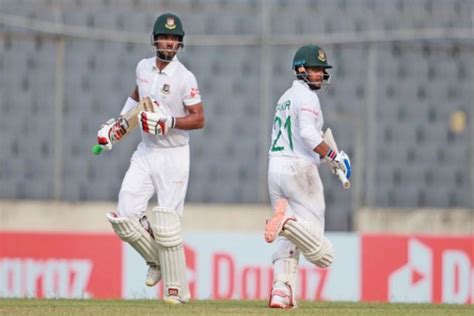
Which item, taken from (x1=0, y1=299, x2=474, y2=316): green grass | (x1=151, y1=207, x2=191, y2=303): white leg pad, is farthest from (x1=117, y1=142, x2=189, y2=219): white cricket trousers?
(x1=0, y1=299, x2=474, y2=316): green grass

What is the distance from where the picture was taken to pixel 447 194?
15188 millimetres

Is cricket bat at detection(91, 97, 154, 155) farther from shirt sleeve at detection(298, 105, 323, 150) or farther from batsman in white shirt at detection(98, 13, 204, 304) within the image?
shirt sleeve at detection(298, 105, 323, 150)

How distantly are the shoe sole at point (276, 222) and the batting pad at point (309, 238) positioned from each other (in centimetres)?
6

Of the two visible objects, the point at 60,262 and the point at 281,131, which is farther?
the point at 60,262

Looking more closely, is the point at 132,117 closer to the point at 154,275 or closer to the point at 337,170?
the point at 154,275

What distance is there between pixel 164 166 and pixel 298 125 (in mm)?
956

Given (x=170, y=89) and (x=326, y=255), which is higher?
(x=170, y=89)

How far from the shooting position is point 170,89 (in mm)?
8750

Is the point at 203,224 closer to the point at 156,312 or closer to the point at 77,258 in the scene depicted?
the point at 77,258

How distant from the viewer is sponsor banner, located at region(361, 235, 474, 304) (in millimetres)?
12516

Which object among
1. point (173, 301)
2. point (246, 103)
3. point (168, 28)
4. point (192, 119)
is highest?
point (168, 28)

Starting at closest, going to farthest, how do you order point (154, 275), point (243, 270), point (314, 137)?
point (314, 137) < point (154, 275) < point (243, 270)

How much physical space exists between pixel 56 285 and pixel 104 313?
4935mm

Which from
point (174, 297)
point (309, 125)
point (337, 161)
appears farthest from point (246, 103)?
point (309, 125)
